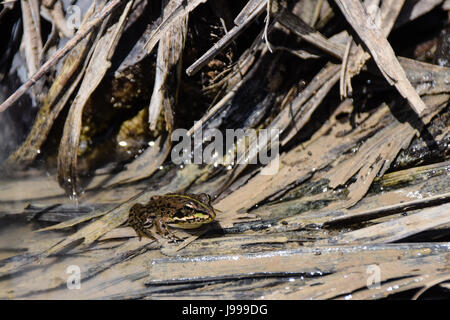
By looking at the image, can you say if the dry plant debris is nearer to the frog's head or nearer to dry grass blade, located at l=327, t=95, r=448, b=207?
dry grass blade, located at l=327, t=95, r=448, b=207

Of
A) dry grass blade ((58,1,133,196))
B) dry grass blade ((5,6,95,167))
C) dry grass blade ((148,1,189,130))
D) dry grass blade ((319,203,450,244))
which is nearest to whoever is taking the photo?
dry grass blade ((319,203,450,244))

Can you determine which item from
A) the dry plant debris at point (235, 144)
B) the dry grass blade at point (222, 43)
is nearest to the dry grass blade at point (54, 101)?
the dry plant debris at point (235, 144)

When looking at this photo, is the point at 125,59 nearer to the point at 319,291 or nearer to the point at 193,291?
the point at 193,291

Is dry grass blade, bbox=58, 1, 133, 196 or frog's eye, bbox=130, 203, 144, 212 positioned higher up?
dry grass blade, bbox=58, 1, 133, 196

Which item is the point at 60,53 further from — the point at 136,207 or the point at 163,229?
the point at 163,229

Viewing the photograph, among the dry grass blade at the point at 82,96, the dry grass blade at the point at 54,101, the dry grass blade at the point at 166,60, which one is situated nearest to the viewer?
the dry grass blade at the point at 166,60

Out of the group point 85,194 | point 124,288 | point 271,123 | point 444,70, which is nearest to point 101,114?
point 85,194

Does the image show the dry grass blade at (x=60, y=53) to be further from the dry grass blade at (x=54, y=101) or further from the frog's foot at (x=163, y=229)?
the frog's foot at (x=163, y=229)

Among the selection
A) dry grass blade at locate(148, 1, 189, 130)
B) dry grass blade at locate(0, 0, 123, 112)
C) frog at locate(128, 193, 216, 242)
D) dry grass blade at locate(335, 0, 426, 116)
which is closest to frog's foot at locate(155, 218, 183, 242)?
frog at locate(128, 193, 216, 242)

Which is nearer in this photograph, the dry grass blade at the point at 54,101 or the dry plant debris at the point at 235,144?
the dry plant debris at the point at 235,144
